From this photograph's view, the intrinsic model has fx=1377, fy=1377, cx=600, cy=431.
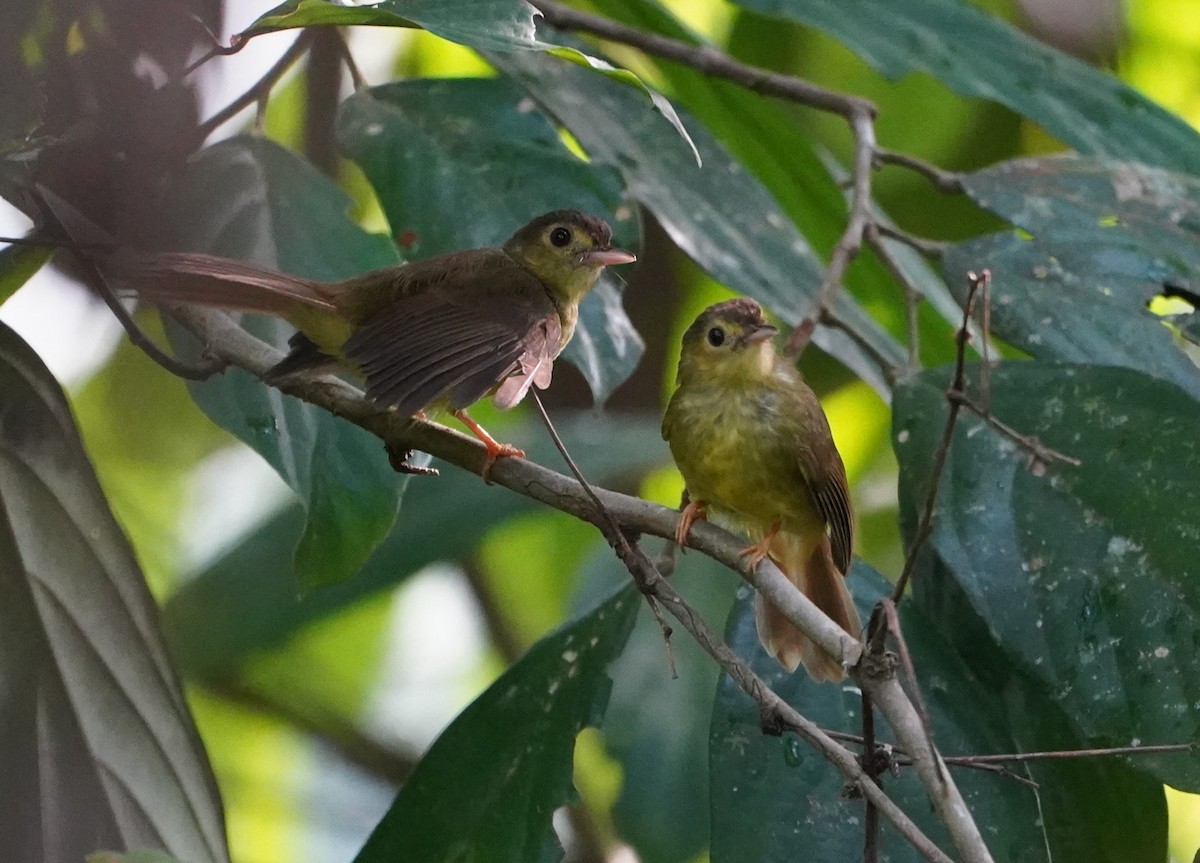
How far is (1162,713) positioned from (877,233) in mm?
1002

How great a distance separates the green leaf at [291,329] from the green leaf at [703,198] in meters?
0.44

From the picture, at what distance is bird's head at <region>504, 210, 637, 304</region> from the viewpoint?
2.58 m

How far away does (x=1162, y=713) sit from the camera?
6.22 ft

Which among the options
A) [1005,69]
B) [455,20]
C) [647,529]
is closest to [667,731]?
[647,529]

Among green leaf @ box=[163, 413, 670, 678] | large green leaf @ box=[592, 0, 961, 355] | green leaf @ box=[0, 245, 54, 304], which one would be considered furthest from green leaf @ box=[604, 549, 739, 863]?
green leaf @ box=[0, 245, 54, 304]

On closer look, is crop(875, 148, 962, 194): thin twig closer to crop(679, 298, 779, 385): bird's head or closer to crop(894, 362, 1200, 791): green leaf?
crop(679, 298, 779, 385): bird's head

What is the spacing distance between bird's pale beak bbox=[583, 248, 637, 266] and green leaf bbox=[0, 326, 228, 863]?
1012 millimetres

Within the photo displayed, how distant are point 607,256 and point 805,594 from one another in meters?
0.74

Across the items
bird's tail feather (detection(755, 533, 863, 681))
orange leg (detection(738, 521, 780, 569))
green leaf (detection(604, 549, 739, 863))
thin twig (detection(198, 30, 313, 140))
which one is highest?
thin twig (detection(198, 30, 313, 140))

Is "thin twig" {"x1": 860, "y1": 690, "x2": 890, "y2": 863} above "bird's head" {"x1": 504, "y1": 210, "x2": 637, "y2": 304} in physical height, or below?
below

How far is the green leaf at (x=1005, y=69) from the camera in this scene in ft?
9.45

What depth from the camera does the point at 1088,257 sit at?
2545 mm

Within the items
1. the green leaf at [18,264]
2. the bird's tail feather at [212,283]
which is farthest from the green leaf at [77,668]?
the bird's tail feather at [212,283]

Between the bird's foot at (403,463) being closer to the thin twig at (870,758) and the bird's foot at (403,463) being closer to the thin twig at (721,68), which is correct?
the thin twig at (870,758)
